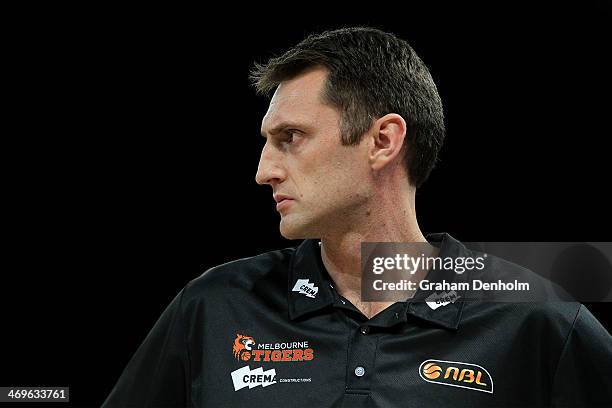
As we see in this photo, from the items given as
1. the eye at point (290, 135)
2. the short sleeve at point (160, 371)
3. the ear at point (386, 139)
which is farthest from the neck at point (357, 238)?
the short sleeve at point (160, 371)

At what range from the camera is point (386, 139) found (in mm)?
2730

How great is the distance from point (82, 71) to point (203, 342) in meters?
1.84

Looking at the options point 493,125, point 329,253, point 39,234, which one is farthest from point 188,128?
point 329,253

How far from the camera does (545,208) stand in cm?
380

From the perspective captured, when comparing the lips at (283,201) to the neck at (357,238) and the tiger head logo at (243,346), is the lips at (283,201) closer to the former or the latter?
the neck at (357,238)

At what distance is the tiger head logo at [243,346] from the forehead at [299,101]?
59cm

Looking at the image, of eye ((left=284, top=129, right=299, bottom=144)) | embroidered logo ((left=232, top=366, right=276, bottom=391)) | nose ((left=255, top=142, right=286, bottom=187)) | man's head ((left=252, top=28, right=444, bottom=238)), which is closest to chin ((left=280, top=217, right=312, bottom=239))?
man's head ((left=252, top=28, right=444, bottom=238))

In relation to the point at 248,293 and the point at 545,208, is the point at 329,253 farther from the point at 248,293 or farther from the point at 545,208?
the point at 545,208

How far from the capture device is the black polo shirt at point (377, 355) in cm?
247

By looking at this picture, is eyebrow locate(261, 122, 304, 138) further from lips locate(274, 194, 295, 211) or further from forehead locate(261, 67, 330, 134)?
lips locate(274, 194, 295, 211)

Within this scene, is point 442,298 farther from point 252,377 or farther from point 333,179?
point 252,377

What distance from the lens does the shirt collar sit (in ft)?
8.41

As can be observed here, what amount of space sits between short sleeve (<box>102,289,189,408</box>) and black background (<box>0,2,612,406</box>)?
1059mm

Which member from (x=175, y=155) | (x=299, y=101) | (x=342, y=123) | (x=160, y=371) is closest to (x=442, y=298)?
(x=342, y=123)
